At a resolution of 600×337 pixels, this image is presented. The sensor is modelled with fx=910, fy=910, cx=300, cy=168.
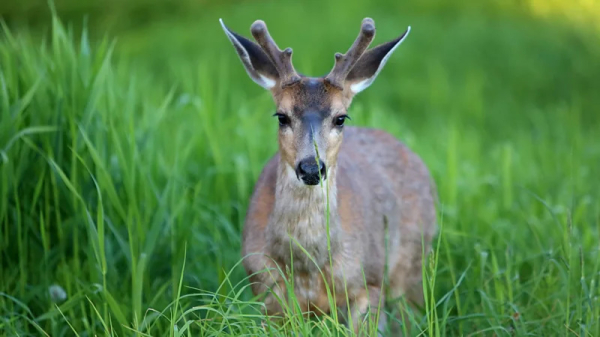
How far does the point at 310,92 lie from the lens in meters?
4.21

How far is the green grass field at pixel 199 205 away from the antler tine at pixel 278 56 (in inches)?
38.1

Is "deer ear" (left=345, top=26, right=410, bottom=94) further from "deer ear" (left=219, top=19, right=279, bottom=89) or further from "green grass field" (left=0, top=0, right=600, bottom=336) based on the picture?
"green grass field" (left=0, top=0, right=600, bottom=336)

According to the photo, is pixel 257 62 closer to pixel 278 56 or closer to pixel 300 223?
pixel 278 56

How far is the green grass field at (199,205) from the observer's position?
14.0 feet

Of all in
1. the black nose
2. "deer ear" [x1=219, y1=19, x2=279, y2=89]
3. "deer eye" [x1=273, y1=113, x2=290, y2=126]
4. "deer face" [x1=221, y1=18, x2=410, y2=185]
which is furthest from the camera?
"deer ear" [x1=219, y1=19, x2=279, y2=89]

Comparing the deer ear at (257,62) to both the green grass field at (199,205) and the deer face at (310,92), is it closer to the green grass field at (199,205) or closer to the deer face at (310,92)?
the deer face at (310,92)

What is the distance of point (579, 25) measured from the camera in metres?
Result: 12.0

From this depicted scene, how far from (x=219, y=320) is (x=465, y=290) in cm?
136

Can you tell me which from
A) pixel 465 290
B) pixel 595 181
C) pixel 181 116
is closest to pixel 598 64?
pixel 595 181

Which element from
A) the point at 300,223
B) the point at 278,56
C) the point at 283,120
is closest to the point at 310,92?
the point at 283,120

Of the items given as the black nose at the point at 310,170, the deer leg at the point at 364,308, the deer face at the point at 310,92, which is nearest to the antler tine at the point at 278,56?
the deer face at the point at 310,92

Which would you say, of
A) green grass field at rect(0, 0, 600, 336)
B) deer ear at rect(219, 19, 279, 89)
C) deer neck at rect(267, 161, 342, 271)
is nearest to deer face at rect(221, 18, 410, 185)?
deer ear at rect(219, 19, 279, 89)

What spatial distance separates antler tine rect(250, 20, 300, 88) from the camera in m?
4.27

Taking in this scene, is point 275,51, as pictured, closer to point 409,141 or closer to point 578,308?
point 578,308
